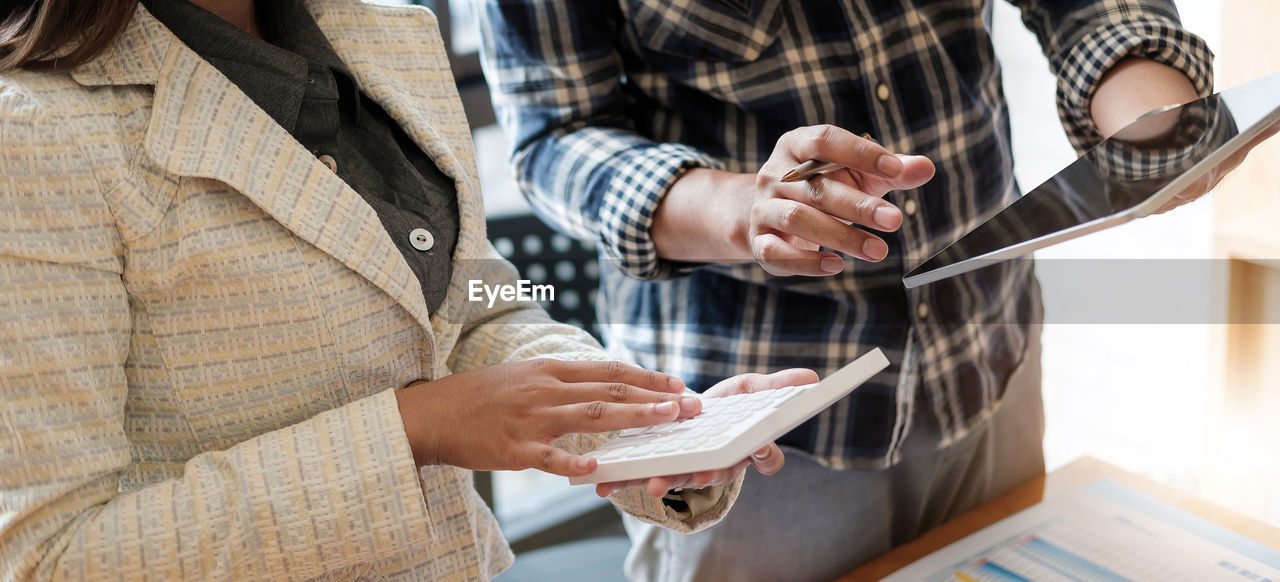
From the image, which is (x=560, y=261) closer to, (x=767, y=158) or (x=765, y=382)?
(x=767, y=158)

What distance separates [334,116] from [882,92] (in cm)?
49

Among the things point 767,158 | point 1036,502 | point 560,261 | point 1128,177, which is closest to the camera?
point 1128,177

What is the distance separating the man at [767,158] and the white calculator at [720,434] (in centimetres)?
16

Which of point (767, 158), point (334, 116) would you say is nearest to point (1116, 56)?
point (767, 158)

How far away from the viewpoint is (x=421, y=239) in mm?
739

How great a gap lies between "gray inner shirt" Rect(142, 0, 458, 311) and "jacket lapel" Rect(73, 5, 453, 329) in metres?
0.02

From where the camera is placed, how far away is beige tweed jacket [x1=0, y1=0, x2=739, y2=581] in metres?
0.56

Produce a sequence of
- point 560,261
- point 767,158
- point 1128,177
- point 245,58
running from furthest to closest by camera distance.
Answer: point 560,261, point 767,158, point 245,58, point 1128,177

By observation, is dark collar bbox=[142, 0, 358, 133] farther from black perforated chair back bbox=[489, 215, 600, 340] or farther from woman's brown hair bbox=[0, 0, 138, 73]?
black perforated chair back bbox=[489, 215, 600, 340]

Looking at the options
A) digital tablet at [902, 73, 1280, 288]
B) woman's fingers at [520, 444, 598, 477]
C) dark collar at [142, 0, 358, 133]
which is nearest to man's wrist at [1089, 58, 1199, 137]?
digital tablet at [902, 73, 1280, 288]

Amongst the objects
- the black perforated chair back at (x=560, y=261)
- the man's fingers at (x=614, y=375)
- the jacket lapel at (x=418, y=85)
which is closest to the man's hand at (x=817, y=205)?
the man's fingers at (x=614, y=375)

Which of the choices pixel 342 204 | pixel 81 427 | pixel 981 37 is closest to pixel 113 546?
pixel 81 427

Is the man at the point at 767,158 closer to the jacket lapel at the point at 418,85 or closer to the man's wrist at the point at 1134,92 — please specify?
the man's wrist at the point at 1134,92

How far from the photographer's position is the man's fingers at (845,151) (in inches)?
22.4
